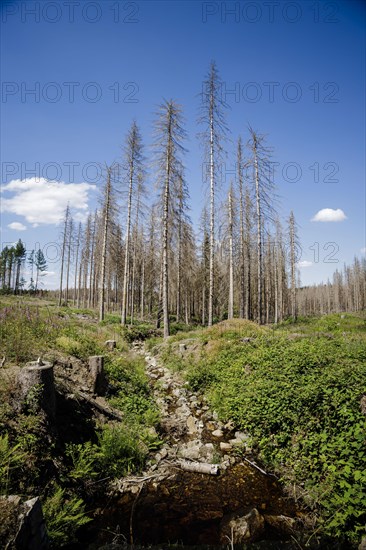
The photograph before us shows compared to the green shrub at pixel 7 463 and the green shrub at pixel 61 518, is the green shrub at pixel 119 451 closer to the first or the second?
the green shrub at pixel 61 518

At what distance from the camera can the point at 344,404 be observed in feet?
17.4

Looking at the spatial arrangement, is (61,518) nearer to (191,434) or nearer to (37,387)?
(37,387)

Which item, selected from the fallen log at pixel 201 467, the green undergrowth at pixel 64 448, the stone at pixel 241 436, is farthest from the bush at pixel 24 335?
the stone at pixel 241 436

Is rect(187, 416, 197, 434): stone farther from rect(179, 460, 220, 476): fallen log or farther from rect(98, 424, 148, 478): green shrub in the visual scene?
rect(98, 424, 148, 478): green shrub

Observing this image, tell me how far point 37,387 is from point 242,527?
3.95 metres

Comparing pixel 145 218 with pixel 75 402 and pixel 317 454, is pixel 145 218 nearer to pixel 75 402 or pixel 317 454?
pixel 75 402

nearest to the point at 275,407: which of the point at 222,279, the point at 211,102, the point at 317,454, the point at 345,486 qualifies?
the point at 317,454

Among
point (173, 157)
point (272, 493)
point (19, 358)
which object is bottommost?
point (272, 493)

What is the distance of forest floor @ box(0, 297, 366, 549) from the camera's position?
387cm

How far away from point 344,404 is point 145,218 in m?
23.8

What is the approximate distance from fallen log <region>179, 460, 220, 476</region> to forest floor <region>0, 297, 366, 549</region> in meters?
0.02

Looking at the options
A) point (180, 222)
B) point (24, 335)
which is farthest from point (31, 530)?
point (180, 222)

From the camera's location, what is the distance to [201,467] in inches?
210

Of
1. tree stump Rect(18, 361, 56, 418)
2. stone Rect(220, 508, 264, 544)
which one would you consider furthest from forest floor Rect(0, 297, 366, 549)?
tree stump Rect(18, 361, 56, 418)
